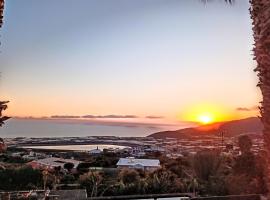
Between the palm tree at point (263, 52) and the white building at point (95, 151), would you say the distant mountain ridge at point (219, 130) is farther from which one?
the palm tree at point (263, 52)

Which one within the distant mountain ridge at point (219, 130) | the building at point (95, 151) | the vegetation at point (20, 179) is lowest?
the vegetation at point (20, 179)

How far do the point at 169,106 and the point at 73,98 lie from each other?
6.07m

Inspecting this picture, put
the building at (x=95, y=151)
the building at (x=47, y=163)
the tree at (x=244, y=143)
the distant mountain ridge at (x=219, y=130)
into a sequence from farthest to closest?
the building at (x=95, y=151) < the distant mountain ridge at (x=219, y=130) < the building at (x=47, y=163) < the tree at (x=244, y=143)

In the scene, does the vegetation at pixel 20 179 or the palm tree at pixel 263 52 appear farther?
the vegetation at pixel 20 179

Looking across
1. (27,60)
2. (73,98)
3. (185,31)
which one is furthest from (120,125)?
(185,31)

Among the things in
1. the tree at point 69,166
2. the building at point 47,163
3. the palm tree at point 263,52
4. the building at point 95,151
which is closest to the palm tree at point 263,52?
the palm tree at point 263,52

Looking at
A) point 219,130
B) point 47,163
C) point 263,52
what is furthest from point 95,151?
point 263,52

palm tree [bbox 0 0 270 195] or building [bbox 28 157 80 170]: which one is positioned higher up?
palm tree [bbox 0 0 270 195]

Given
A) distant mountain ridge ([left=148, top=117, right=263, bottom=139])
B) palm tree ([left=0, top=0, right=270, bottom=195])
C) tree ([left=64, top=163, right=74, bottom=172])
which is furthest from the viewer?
tree ([left=64, top=163, right=74, bottom=172])

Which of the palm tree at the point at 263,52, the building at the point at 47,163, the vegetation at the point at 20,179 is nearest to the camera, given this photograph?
the palm tree at the point at 263,52

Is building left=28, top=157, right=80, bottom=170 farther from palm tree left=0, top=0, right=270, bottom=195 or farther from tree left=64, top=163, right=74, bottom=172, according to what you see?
palm tree left=0, top=0, right=270, bottom=195

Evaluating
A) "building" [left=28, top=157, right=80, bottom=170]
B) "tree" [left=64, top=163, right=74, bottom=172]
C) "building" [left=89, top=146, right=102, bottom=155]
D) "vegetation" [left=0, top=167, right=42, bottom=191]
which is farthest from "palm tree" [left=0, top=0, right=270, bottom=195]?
"building" [left=89, top=146, right=102, bottom=155]

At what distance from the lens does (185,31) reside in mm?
13156

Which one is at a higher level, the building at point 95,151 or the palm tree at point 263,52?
the palm tree at point 263,52
